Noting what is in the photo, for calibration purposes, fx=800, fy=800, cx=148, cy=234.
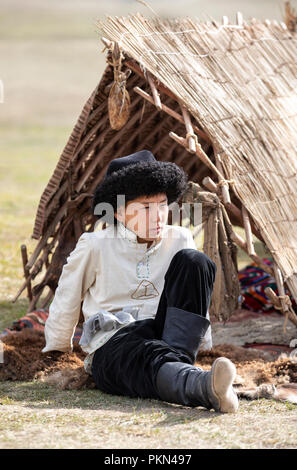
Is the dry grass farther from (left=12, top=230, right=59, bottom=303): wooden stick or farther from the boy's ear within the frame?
the boy's ear

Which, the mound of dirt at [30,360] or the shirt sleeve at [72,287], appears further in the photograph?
the mound of dirt at [30,360]

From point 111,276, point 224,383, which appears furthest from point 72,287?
point 224,383

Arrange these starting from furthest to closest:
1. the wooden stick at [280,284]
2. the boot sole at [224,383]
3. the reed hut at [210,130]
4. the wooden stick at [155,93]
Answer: the wooden stick at [155,93] < the reed hut at [210,130] < the wooden stick at [280,284] < the boot sole at [224,383]

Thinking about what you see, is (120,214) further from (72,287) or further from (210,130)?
(210,130)

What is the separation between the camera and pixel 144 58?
158 inches

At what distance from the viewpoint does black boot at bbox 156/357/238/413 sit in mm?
2592

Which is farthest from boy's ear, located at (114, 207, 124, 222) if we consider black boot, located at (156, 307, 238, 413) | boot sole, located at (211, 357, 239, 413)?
boot sole, located at (211, 357, 239, 413)

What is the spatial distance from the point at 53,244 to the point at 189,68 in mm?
1338

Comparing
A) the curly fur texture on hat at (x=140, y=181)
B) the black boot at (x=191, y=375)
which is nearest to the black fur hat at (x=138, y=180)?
the curly fur texture on hat at (x=140, y=181)

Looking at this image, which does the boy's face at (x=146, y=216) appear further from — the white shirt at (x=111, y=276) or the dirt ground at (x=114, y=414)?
the dirt ground at (x=114, y=414)

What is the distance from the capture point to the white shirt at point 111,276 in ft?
10.8

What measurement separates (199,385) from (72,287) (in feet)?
2.65

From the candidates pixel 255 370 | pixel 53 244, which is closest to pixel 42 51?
pixel 53 244

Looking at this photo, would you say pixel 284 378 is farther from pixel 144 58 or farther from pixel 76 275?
pixel 144 58
